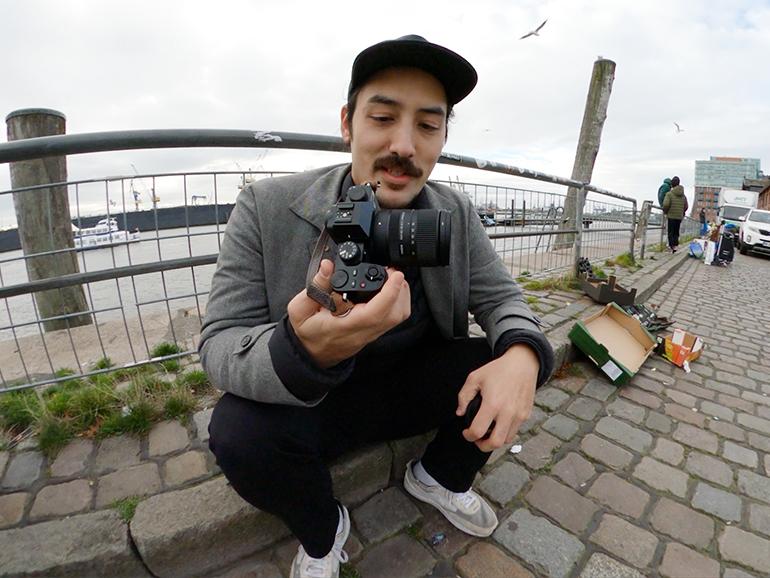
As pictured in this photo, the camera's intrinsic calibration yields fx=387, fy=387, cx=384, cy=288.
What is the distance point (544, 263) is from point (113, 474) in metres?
4.50

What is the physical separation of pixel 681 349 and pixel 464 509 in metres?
2.49

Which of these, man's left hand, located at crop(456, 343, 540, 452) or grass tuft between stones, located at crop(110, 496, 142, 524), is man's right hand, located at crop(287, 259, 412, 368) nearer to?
man's left hand, located at crop(456, 343, 540, 452)

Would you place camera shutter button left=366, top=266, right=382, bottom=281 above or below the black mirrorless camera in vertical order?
below

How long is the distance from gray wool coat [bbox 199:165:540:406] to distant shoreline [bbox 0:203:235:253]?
0.79 metres

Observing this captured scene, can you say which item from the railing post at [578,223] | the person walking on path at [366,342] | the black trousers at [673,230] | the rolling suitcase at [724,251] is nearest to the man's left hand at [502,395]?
the person walking on path at [366,342]

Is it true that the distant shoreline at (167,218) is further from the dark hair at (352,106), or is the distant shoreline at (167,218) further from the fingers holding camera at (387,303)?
the fingers holding camera at (387,303)

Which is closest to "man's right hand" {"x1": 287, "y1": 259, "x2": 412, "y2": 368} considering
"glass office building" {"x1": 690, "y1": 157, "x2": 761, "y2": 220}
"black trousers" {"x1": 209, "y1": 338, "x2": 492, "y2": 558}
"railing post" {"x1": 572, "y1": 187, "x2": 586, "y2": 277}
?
"black trousers" {"x1": 209, "y1": 338, "x2": 492, "y2": 558}

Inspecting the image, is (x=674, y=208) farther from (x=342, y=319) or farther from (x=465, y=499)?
(x=342, y=319)

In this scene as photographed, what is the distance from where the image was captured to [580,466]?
1.85 metres

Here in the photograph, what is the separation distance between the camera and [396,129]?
4.33ft

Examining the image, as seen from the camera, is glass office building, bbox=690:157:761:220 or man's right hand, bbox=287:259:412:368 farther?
glass office building, bbox=690:157:761:220

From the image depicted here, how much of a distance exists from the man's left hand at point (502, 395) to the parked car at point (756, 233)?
16526 millimetres

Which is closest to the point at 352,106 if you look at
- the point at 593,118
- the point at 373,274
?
the point at 373,274

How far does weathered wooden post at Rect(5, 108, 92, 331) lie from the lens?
270cm
